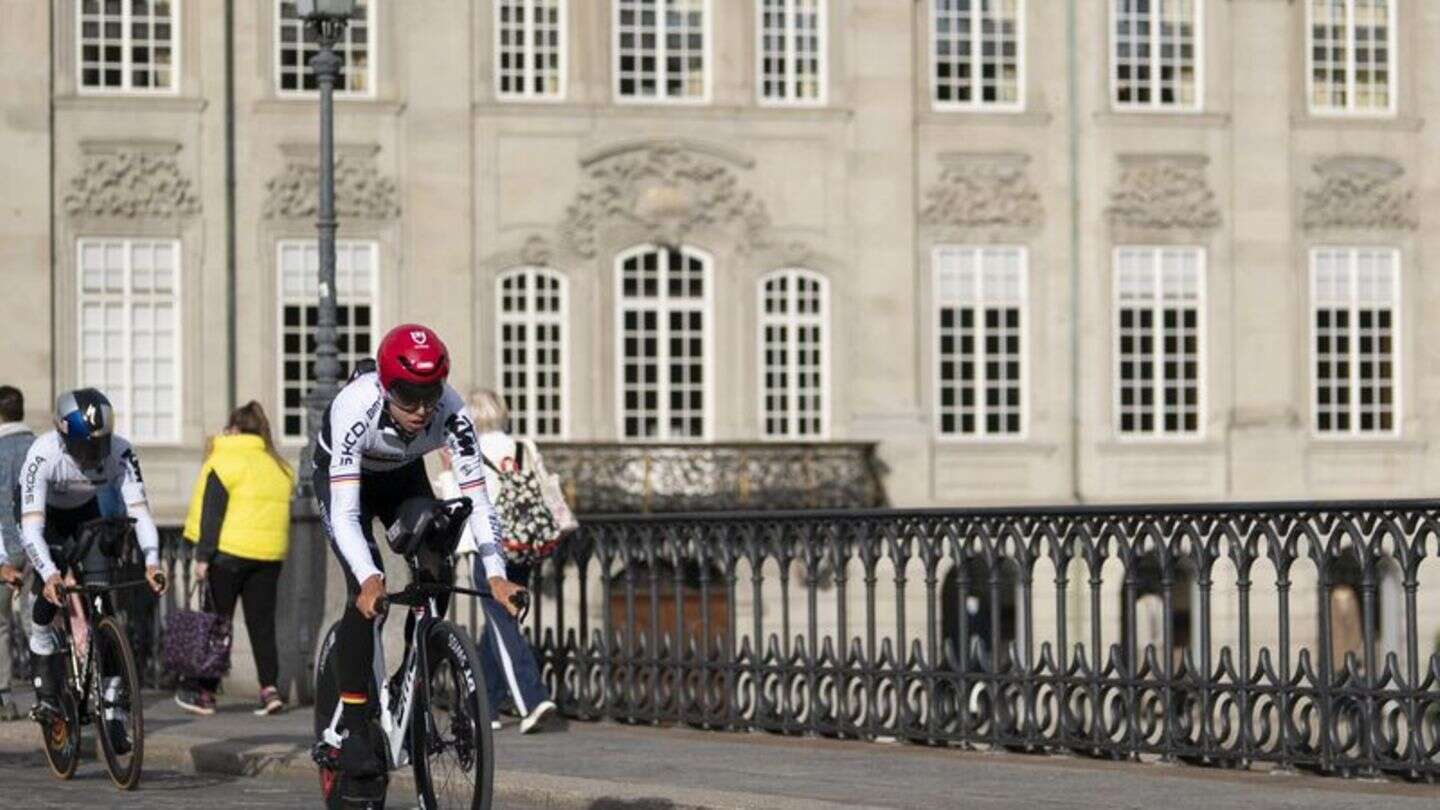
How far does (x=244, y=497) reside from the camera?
2178 centimetres

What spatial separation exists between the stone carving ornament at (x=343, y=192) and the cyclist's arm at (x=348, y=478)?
3296cm

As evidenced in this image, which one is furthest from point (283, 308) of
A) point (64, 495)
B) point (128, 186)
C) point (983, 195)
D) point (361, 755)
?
point (361, 755)

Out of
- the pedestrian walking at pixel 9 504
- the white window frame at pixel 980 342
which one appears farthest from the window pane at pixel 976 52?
the pedestrian walking at pixel 9 504

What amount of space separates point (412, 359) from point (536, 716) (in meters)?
7.80

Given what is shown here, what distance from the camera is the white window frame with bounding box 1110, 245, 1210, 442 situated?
47375mm

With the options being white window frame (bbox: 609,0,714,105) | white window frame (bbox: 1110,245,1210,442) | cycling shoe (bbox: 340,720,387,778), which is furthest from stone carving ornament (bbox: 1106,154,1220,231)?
cycling shoe (bbox: 340,720,387,778)

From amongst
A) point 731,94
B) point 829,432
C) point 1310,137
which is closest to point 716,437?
point 829,432

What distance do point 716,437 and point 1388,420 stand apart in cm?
911

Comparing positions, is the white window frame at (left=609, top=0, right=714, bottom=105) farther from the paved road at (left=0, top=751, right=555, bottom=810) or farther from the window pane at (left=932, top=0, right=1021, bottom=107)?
the paved road at (left=0, top=751, right=555, bottom=810)

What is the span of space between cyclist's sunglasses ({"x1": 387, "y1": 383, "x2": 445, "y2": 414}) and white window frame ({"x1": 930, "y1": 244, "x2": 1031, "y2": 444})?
3489 centimetres

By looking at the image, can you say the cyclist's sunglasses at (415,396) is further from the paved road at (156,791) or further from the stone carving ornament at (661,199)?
the stone carving ornament at (661,199)

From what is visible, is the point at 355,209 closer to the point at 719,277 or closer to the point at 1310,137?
the point at 719,277

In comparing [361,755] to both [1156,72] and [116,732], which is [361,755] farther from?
[1156,72]

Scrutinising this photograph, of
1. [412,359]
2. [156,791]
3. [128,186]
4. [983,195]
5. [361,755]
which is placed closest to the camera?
[412,359]
